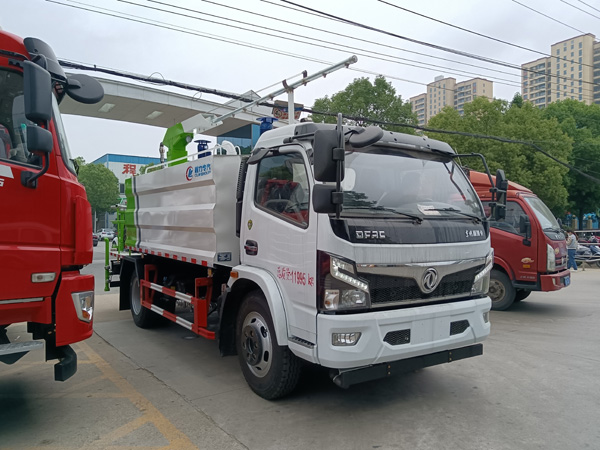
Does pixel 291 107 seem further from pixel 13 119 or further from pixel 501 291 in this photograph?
pixel 501 291

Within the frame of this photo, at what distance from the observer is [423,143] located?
4379 mm

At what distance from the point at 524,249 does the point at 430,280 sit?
538 cm

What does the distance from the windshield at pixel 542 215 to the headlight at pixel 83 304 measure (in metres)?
7.69

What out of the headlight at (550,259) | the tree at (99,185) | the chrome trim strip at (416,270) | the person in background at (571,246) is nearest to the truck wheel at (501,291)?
the headlight at (550,259)

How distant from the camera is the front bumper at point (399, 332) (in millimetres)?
3328

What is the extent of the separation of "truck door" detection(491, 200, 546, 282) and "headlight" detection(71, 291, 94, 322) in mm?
7034

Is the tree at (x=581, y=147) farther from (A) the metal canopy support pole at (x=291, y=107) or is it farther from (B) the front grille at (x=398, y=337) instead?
(B) the front grille at (x=398, y=337)

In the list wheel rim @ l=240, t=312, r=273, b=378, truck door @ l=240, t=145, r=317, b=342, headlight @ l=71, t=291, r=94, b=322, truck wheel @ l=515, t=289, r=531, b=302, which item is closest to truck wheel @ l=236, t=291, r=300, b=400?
wheel rim @ l=240, t=312, r=273, b=378

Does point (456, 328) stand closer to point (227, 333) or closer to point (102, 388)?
point (227, 333)

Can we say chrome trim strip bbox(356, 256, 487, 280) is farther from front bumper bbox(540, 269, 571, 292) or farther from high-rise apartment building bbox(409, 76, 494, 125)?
high-rise apartment building bbox(409, 76, 494, 125)

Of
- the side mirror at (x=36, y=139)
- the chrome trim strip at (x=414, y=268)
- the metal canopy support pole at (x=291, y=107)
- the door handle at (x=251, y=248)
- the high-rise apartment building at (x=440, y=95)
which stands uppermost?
the high-rise apartment building at (x=440, y=95)

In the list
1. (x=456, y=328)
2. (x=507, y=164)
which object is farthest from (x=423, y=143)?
(x=507, y=164)

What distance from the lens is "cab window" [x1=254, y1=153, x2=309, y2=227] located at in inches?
151

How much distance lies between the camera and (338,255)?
340 centimetres
